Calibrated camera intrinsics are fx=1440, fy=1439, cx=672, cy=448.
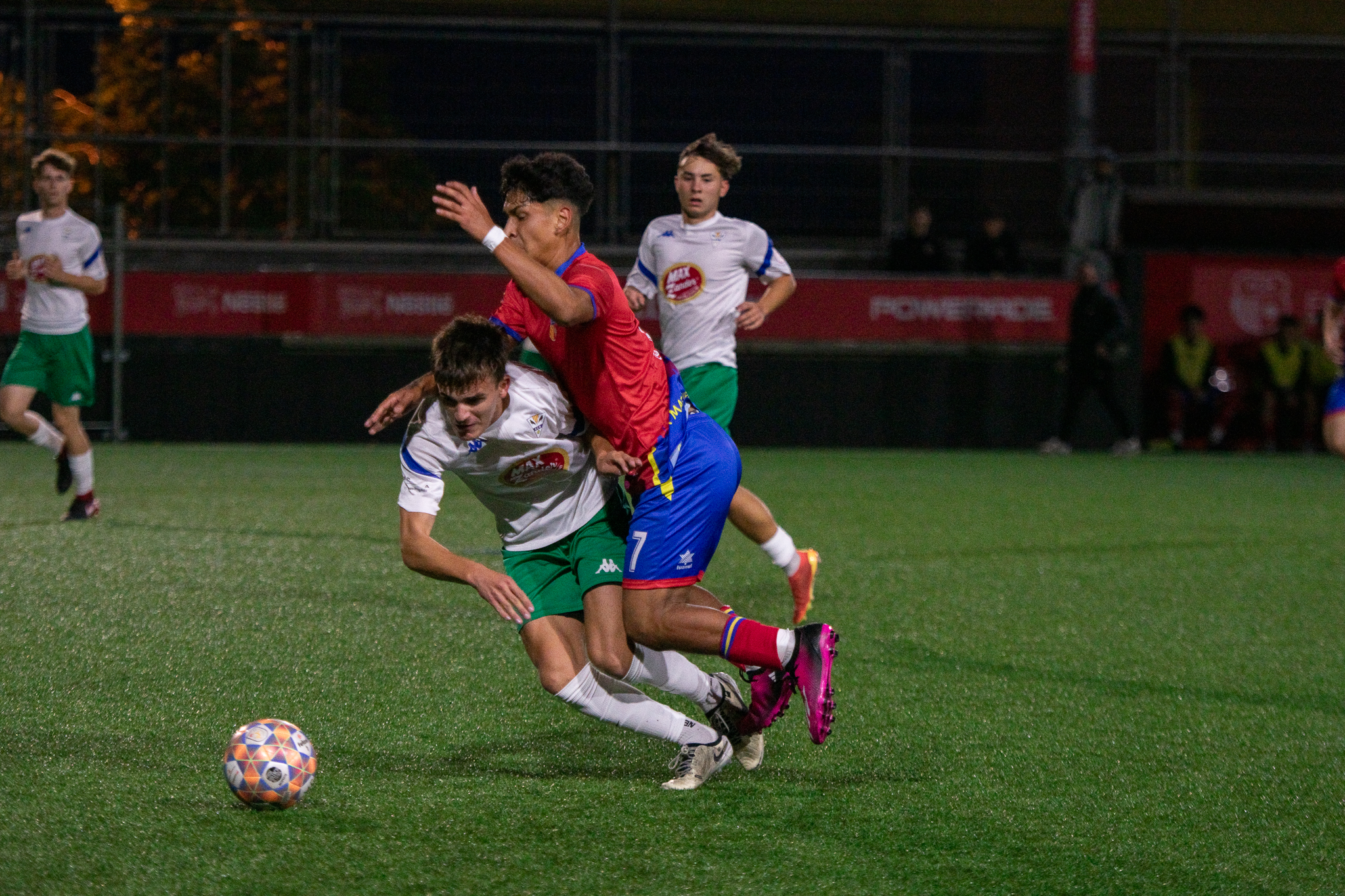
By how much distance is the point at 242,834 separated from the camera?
135 inches

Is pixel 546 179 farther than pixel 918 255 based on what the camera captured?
No

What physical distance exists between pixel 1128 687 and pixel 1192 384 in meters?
12.5

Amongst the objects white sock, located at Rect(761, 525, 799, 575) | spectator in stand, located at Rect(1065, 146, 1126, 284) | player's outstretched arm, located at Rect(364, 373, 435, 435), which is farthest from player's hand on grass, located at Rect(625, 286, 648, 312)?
spectator in stand, located at Rect(1065, 146, 1126, 284)

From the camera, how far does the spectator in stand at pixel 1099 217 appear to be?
16.8 metres

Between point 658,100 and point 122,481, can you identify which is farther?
point 658,100

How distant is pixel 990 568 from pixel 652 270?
2.56 meters

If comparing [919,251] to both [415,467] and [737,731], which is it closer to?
[737,731]

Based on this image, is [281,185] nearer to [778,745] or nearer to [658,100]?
[658,100]

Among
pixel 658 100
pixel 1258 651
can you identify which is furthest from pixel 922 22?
pixel 1258 651

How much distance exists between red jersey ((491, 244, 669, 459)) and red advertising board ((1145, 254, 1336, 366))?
46.4 ft

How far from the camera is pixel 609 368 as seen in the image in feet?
13.9

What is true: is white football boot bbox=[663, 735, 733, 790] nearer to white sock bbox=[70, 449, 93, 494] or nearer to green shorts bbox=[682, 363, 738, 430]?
green shorts bbox=[682, 363, 738, 430]

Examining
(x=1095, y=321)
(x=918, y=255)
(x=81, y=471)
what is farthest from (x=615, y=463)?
(x=918, y=255)

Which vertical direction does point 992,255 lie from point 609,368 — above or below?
above
